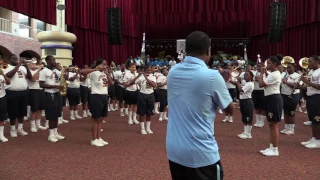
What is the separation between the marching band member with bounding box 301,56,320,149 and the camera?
18.0 feet

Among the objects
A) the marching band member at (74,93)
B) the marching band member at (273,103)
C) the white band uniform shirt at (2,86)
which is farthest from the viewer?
the marching band member at (74,93)

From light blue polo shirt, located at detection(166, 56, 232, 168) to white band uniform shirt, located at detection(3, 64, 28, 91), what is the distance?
5457mm

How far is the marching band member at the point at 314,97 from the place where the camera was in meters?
5.49

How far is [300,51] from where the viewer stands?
15.3 m

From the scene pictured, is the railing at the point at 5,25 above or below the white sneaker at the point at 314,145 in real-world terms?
above

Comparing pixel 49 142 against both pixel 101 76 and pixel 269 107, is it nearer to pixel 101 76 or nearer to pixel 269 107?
pixel 101 76

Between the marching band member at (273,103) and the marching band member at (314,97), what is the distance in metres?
0.77

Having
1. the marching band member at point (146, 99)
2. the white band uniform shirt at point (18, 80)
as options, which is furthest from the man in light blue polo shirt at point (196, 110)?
the white band uniform shirt at point (18, 80)

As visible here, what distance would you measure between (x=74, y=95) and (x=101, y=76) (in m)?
3.51

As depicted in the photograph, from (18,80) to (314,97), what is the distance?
19.0ft

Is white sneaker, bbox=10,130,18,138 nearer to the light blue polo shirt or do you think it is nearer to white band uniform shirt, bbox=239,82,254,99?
white band uniform shirt, bbox=239,82,254,99

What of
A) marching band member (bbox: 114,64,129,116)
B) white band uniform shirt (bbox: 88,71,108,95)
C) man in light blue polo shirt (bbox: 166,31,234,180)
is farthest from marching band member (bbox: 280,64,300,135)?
man in light blue polo shirt (bbox: 166,31,234,180)

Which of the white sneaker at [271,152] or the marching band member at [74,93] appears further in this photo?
the marching band member at [74,93]

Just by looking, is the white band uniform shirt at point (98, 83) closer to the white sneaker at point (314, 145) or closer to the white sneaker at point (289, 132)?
the white sneaker at point (314, 145)
